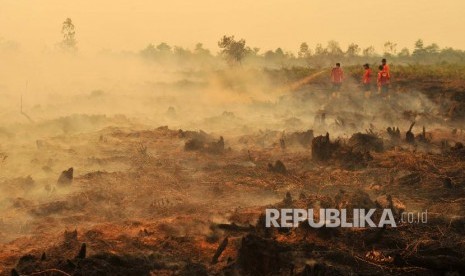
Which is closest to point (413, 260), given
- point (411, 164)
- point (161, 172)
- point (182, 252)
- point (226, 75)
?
point (182, 252)

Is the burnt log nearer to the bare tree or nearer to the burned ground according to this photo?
the burned ground

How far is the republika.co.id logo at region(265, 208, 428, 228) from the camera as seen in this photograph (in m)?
6.19

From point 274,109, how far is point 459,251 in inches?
681

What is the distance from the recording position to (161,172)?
10508 millimetres

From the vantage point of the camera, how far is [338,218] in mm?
6488

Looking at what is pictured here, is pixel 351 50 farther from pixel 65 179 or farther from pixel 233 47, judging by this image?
pixel 65 179

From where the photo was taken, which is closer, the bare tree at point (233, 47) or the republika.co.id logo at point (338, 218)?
the republika.co.id logo at point (338, 218)

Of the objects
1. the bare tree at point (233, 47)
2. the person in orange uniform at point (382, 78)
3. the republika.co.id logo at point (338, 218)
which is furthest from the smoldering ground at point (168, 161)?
the bare tree at point (233, 47)

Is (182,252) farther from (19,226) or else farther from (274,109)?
(274,109)

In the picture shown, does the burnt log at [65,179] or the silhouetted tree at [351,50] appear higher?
the silhouetted tree at [351,50]

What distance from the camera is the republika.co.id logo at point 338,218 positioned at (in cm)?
619

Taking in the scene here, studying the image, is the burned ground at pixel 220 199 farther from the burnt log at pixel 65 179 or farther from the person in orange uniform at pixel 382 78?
the person in orange uniform at pixel 382 78

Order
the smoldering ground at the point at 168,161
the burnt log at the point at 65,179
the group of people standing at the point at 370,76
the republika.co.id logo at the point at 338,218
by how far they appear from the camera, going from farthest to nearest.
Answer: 1. the group of people standing at the point at 370,76
2. the burnt log at the point at 65,179
3. the smoldering ground at the point at 168,161
4. the republika.co.id logo at the point at 338,218

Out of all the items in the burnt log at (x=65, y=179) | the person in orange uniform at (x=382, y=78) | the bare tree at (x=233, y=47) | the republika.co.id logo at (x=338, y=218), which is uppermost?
the bare tree at (x=233, y=47)
